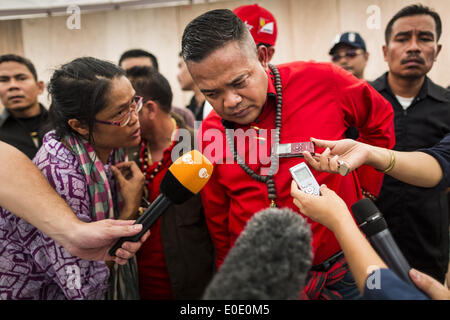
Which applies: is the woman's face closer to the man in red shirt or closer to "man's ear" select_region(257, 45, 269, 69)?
the man in red shirt

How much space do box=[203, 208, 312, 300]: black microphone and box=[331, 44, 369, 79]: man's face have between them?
1766 millimetres

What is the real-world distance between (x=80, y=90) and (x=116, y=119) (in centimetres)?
16

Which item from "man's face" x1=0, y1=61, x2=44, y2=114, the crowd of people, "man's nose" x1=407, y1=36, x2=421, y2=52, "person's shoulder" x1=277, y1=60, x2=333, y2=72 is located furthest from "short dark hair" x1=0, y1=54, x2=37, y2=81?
"man's nose" x1=407, y1=36, x2=421, y2=52

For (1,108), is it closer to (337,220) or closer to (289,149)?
(289,149)

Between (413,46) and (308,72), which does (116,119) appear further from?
(413,46)

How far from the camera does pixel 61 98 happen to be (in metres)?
1.26

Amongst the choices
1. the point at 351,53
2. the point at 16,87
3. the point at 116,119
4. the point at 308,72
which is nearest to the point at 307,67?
the point at 308,72

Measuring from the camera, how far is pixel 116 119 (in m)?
1.30

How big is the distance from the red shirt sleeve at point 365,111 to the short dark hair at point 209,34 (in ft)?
1.40

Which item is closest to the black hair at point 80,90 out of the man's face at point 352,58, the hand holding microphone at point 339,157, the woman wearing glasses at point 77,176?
the woman wearing glasses at point 77,176

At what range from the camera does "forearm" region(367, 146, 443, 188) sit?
105cm

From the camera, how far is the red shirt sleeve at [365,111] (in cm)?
124

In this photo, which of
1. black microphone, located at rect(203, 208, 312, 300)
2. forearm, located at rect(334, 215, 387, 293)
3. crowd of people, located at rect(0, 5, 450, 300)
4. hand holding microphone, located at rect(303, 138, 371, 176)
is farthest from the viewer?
crowd of people, located at rect(0, 5, 450, 300)
